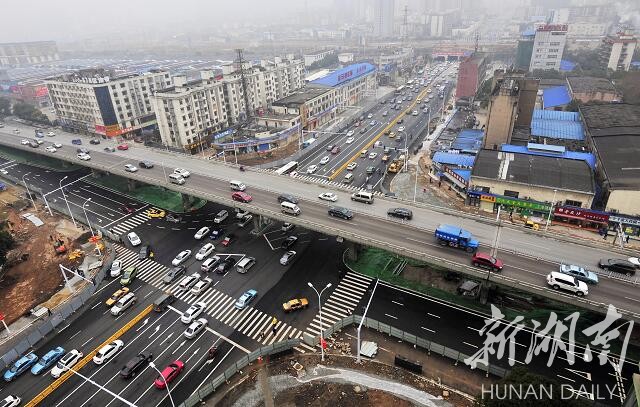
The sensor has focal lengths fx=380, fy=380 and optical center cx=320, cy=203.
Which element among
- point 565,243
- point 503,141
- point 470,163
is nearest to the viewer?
point 565,243

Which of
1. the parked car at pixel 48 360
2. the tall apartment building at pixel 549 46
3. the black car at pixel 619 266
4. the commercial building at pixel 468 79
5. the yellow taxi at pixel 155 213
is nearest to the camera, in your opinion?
the black car at pixel 619 266

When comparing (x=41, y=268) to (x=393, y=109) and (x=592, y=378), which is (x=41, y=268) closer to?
(x=592, y=378)

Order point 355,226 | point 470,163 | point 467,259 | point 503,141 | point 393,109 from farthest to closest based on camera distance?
point 393,109 < point 503,141 < point 470,163 < point 355,226 < point 467,259

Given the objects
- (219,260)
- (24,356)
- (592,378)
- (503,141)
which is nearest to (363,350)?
(592,378)

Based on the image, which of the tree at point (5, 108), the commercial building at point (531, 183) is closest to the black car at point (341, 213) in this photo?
the commercial building at point (531, 183)

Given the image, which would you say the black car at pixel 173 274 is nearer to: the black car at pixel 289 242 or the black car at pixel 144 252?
the black car at pixel 144 252

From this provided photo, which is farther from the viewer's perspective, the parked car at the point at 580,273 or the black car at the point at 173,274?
the black car at the point at 173,274

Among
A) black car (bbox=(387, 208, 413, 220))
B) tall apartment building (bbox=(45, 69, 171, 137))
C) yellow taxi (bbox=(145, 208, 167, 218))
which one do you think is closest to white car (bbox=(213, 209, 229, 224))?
yellow taxi (bbox=(145, 208, 167, 218))

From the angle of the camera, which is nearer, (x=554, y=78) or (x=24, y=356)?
(x=24, y=356)
